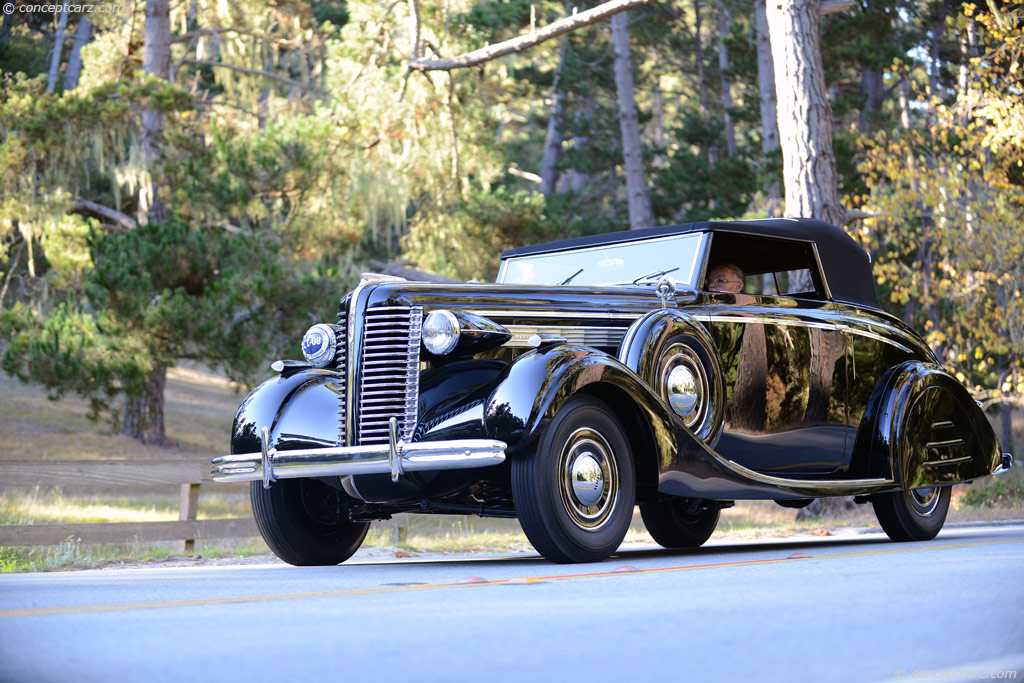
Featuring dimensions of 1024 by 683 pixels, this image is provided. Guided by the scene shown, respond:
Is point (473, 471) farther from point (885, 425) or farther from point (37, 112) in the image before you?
point (37, 112)

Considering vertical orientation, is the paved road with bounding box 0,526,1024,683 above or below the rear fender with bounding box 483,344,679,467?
below

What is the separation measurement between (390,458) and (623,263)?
2858 millimetres

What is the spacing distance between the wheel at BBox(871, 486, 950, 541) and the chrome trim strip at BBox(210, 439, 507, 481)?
4.00m

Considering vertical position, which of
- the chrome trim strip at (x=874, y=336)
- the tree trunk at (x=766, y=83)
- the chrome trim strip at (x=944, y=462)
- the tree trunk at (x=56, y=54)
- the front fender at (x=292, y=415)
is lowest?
A: the chrome trim strip at (x=944, y=462)

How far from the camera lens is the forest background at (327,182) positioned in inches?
645

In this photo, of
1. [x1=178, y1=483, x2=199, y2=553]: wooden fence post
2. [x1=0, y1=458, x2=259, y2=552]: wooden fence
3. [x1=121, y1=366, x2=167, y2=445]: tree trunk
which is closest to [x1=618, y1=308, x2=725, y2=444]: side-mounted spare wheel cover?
A: [x1=0, y1=458, x2=259, y2=552]: wooden fence

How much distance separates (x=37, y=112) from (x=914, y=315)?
18.6 metres

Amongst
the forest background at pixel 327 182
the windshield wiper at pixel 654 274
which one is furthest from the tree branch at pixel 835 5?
the windshield wiper at pixel 654 274

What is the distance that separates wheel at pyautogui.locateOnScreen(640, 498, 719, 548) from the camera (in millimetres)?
9148

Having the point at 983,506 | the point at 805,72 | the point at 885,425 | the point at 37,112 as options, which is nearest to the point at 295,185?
the point at 37,112

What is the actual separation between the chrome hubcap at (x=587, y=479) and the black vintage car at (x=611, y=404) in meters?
0.01

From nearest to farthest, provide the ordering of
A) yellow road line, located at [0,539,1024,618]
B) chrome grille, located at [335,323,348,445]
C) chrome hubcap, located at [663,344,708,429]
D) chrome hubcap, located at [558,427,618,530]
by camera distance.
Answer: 1. yellow road line, located at [0,539,1024,618]
2. chrome hubcap, located at [558,427,618,530]
3. chrome grille, located at [335,323,348,445]
4. chrome hubcap, located at [663,344,708,429]

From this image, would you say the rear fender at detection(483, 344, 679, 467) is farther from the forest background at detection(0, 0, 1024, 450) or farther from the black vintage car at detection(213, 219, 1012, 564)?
the forest background at detection(0, 0, 1024, 450)

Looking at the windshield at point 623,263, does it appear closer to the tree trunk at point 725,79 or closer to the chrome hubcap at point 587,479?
the chrome hubcap at point 587,479
